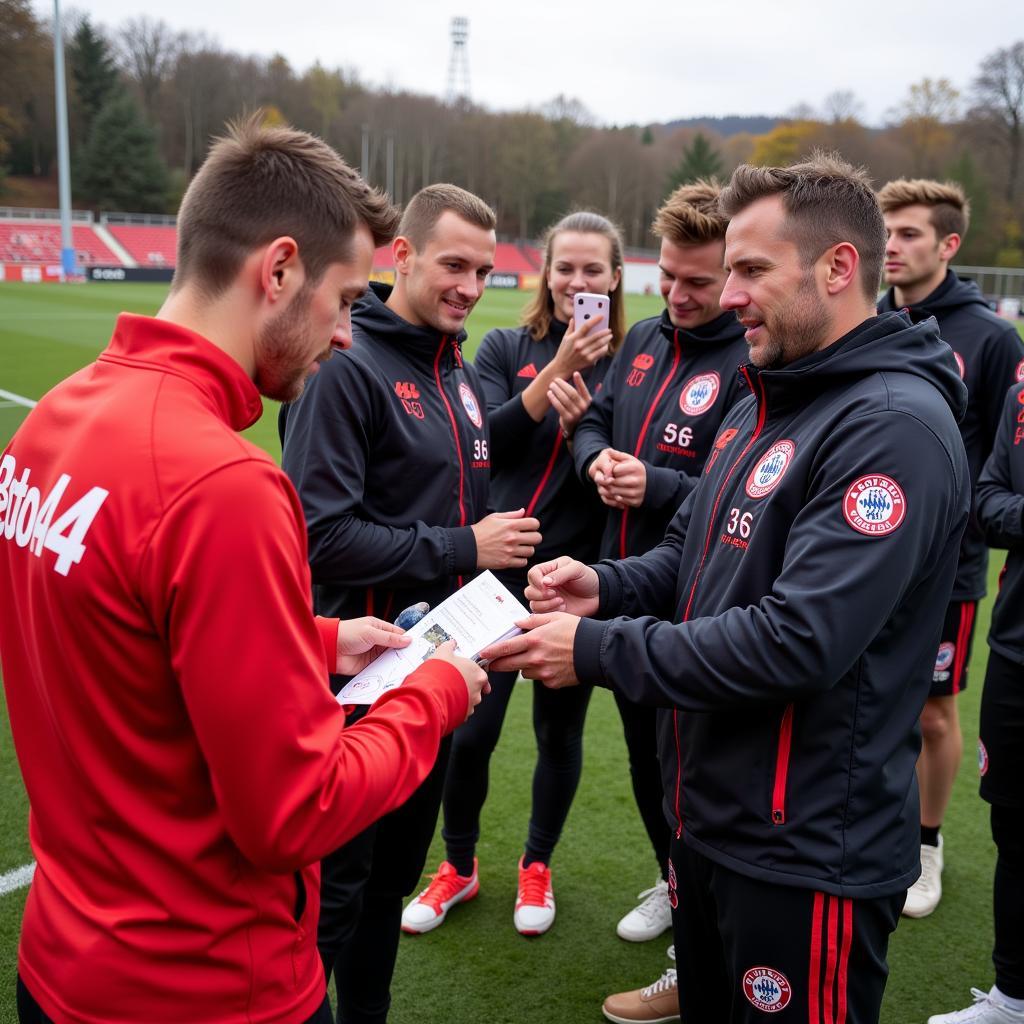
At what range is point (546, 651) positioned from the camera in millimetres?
2150

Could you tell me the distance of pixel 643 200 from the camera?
77750 mm

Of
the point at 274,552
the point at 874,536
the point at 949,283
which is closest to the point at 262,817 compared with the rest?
the point at 274,552

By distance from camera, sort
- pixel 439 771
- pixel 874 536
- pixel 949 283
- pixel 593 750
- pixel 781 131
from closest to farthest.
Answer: pixel 874 536 → pixel 439 771 → pixel 949 283 → pixel 593 750 → pixel 781 131

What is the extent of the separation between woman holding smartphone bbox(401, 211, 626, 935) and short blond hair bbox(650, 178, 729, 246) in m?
0.42

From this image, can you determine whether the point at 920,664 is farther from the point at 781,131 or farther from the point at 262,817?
the point at 781,131

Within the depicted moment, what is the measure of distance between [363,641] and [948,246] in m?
3.50

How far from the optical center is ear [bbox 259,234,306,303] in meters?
1.51

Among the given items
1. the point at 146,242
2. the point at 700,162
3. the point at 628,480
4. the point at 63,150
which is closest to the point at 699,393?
the point at 628,480

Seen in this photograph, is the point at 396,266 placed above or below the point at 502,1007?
above

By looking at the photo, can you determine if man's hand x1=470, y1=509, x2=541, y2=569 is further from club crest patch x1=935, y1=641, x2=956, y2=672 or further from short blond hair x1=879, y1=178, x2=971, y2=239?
short blond hair x1=879, y1=178, x2=971, y2=239

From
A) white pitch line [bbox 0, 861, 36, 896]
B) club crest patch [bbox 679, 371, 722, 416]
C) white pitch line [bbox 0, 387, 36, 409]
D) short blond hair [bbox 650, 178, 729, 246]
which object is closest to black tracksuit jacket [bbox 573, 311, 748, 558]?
club crest patch [bbox 679, 371, 722, 416]

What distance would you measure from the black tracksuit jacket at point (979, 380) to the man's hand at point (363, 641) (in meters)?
2.69

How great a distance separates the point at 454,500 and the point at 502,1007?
168 centimetres

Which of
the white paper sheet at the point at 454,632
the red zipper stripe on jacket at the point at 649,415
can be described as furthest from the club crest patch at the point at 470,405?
the white paper sheet at the point at 454,632
